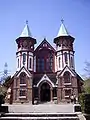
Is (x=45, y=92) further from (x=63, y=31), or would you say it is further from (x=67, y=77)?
(x=63, y=31)

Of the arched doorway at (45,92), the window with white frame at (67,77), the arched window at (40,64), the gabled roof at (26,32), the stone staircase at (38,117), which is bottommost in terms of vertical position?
the stone staircase at (38,117)

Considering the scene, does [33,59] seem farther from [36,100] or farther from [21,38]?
[36,100]

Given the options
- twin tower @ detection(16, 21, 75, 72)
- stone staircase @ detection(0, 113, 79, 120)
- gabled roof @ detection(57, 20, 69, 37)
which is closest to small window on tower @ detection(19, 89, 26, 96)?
twin tower @ detection(16, 21, 75, 72)

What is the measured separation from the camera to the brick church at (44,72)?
43.6m

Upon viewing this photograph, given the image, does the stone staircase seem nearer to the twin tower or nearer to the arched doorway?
the arched doorway

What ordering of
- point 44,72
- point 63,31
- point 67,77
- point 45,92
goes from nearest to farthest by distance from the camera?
point 67,77 → point 45,92 → point 44,72 → point 63,31

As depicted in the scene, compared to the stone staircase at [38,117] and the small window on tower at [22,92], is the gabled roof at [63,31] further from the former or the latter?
the stone staircase at [38,117]

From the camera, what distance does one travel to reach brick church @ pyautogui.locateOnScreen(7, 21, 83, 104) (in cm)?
4362

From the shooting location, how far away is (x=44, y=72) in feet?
155

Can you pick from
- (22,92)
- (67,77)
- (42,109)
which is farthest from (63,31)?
(42,109)

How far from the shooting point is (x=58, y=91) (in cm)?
4325

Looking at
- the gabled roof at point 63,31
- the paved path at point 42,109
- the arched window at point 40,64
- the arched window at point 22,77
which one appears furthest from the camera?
the gabled roof at point 63,31

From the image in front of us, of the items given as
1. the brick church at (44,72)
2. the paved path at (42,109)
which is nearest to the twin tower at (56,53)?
the brick church at (44,72)

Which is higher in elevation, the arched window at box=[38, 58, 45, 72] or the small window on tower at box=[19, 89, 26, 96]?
the arched window at box=[38, 58, 45, 72]
